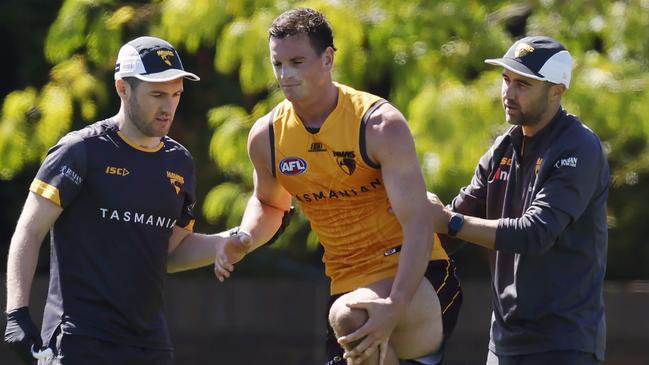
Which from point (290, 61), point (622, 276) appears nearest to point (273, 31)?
point (290, 61)

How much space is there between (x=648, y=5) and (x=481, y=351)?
3.18 metres

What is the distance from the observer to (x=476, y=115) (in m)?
8.00

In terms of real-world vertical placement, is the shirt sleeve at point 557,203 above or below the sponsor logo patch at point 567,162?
below

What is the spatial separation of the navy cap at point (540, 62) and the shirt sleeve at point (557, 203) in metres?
0.30

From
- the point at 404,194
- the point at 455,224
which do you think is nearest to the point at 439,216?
the point at 455,224

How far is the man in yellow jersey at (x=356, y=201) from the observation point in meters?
4.69

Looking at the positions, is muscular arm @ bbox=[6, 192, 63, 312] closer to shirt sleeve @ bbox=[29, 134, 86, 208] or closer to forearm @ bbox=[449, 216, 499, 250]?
shirt sleeve @ bbox=[29, 134, 86, 208]

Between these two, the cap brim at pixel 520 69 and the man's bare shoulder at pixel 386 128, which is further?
the cap brim at pixel 520 69

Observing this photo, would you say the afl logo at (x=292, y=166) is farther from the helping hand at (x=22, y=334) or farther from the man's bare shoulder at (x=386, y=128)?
the helping hand at (x=22, y=334)

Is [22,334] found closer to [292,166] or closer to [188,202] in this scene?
[188,202]

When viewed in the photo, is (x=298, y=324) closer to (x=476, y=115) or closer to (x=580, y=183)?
(x=476, y=115)

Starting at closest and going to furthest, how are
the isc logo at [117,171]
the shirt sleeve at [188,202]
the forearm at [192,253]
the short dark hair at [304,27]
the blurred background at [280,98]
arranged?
the short dark hair at [304,27]
the isc logo at [117,171]
the shirt sleeve at [188,202]
the forearm at [192,253]
the blurred background at [280,98]

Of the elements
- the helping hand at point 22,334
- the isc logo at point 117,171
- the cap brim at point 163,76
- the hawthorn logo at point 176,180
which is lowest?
Answer: the helping hand at point 22,334

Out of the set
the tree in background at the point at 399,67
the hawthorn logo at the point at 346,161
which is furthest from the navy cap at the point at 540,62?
the tree in background at the point at 399,67
